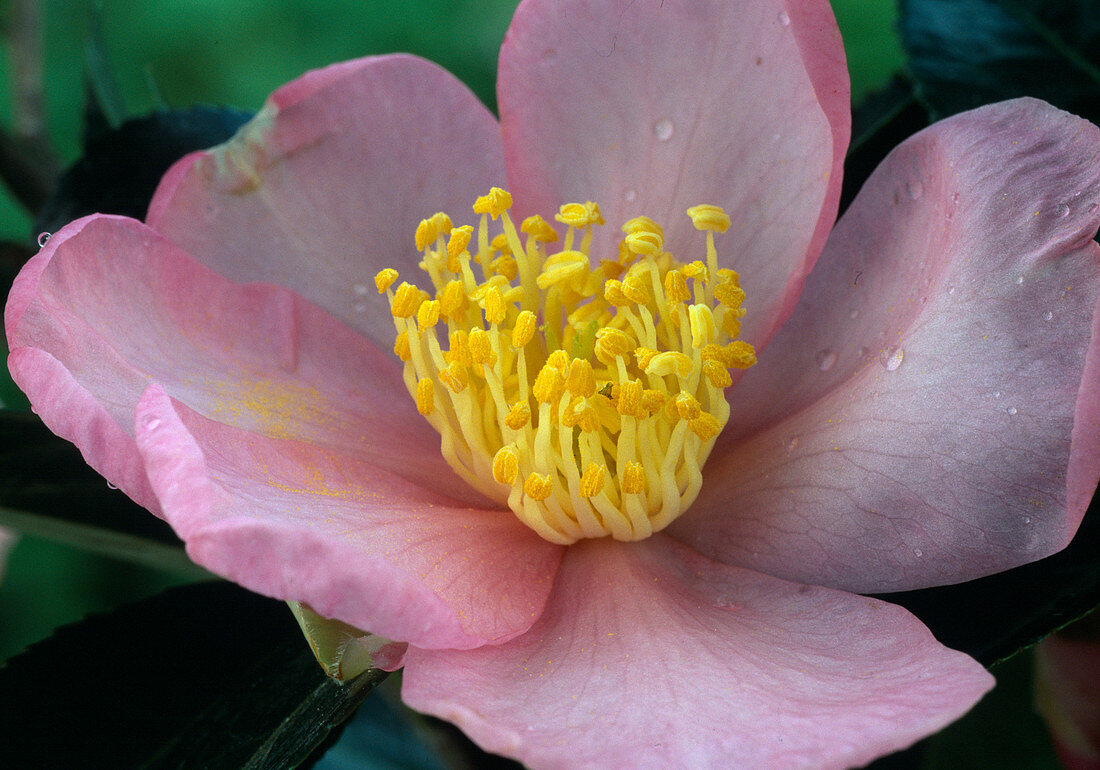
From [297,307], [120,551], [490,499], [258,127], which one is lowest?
[120,551]

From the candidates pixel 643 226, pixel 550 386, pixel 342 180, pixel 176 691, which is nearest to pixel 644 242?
pixel 643 226

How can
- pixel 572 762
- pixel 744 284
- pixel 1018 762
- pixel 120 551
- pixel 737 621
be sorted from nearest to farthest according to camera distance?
pixel 572 762 < pixel 737 621 < pixel 744 284 < pixel 120 551 < pixel 1018 762

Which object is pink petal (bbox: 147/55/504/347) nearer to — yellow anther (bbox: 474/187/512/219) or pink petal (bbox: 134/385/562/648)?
yellow anther (bbox: 474/187/512/219)

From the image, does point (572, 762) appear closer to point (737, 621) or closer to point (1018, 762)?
point (737, 621)

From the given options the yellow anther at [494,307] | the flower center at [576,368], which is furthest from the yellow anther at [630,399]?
the yellow anther at [494,307]

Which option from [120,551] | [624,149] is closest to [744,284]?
[624,149]

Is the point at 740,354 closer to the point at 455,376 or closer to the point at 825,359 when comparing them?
the point at 825,359
